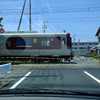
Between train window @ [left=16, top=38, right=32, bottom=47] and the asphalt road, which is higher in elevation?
train window @ [left=16, top=38, right=32, bottom=47]

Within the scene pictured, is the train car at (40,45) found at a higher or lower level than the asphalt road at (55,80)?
higher

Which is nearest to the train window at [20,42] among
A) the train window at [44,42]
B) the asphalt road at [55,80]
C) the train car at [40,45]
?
the train car at [40,45]

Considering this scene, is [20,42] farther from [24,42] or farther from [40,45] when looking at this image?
[40,45]

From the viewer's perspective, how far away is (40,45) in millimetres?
20406

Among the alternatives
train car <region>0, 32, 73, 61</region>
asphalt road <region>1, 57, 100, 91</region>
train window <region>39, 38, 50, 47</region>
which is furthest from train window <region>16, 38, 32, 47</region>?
asphalt road <region>1, 57, 100, 91</region>

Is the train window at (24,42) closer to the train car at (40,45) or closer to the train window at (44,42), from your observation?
the train car at (40,45)

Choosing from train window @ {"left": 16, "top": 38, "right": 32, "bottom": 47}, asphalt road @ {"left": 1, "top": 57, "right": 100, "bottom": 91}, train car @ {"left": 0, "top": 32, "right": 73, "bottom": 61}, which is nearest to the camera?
asphalt road @ {"left": 1, "top": 57, "right": 100, "bottom": 91}

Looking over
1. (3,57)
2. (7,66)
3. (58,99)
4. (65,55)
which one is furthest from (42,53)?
(58,99)

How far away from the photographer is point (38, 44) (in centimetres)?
2041

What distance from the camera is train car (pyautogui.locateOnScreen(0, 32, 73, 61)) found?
20.4 metres

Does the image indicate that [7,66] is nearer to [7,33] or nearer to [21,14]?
[7,33]

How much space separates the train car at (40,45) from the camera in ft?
66.8

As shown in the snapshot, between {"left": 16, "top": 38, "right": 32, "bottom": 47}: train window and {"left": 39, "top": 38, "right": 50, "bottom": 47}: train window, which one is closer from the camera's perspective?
{"left": 39, "top": 38, "right": 50, "bottom": 47}: train window

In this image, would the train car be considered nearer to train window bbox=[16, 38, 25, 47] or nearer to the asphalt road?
train window bbox=[16, 38, 25, 47]
